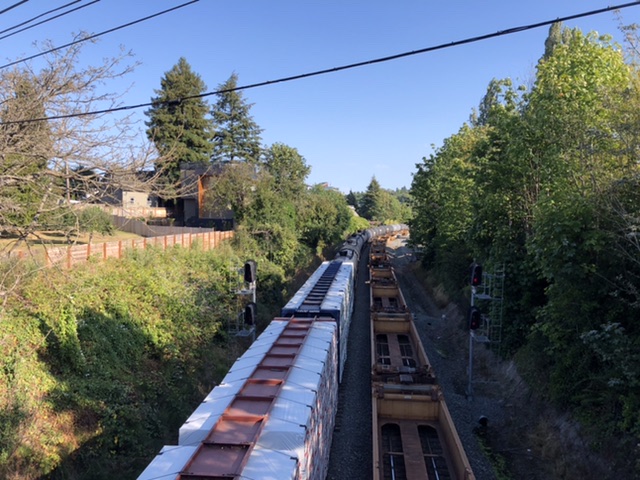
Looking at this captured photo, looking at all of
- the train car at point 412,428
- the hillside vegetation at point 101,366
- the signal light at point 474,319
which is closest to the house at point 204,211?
the hillside vegetation at point 101,366

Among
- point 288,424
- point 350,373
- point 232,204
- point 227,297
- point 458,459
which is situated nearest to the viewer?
point 288,424

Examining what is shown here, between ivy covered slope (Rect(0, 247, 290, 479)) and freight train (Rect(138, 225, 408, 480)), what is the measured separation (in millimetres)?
3609

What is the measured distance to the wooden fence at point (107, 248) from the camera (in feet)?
40.2

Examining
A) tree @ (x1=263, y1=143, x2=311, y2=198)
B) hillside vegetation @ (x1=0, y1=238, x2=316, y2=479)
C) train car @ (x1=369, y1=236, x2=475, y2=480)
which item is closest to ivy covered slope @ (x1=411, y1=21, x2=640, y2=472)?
train car @ (x1=369, y1=236, x2=475, y2=480)

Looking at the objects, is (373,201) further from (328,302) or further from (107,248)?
(328,302)

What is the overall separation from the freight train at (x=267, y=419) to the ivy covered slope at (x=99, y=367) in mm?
3609

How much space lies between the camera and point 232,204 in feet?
90.0

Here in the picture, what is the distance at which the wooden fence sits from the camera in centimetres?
1225

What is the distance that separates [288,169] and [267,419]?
100 ft

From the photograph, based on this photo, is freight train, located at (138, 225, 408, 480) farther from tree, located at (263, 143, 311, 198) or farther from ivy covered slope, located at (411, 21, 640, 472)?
tree, located at (263, 143, 311, 198)

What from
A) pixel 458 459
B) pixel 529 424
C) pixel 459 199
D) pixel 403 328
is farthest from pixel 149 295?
pixel 459 199

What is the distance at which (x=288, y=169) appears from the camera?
35.0 metres

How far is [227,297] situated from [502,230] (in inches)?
459

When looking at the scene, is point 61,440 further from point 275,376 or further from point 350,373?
point 350,373
